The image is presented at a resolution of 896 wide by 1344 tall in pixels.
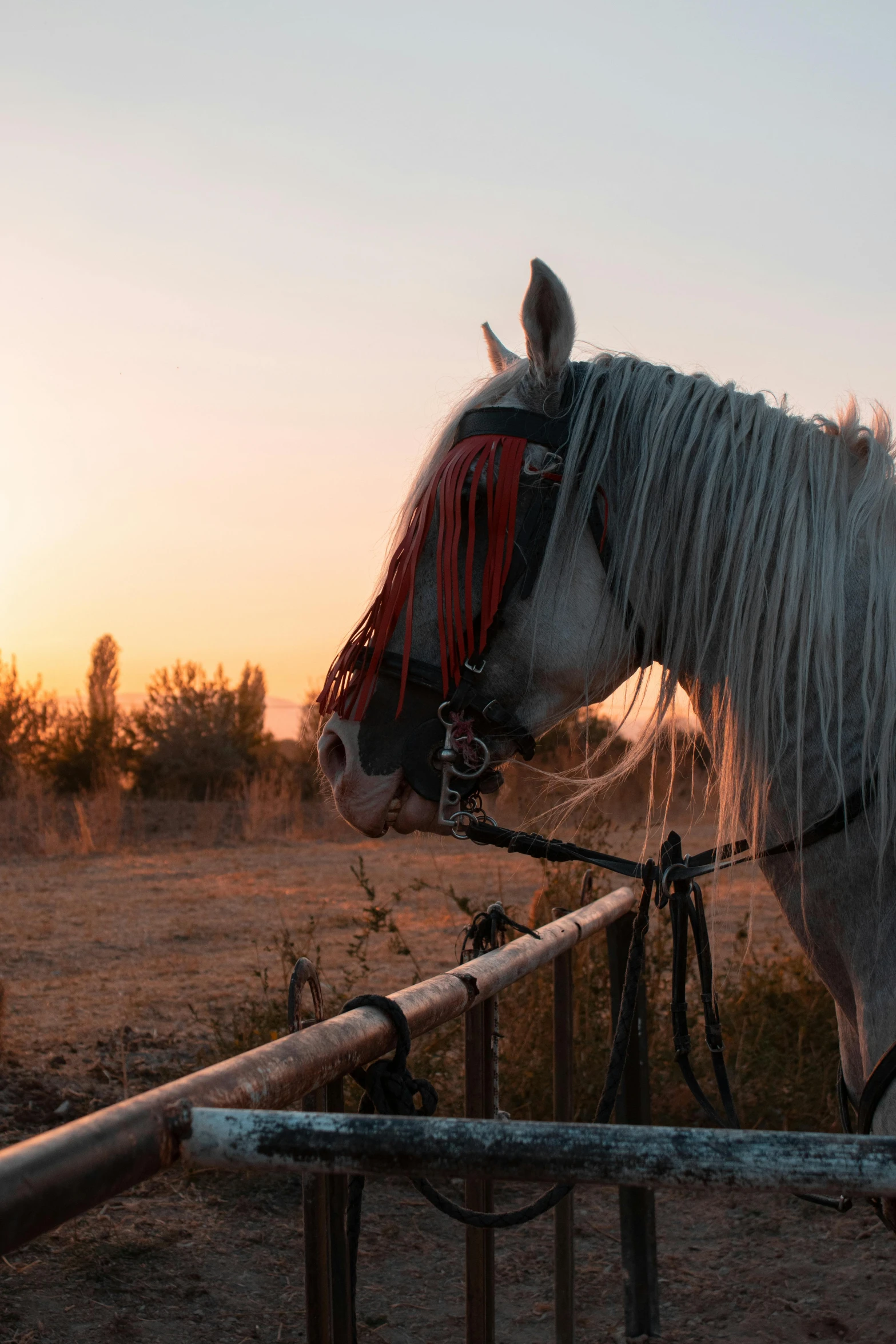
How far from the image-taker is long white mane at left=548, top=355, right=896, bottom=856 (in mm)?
1533

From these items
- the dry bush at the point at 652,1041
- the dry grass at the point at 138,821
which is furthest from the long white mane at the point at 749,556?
the dry grass at the point at 138,821

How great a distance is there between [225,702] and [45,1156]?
2140 centimetres

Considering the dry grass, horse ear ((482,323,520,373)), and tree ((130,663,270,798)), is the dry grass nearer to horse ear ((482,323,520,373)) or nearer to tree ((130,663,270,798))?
tree ((130,663,270,798))

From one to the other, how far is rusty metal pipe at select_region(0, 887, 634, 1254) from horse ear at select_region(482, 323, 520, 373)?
1168 mm

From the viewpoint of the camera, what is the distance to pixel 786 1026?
14.7ft

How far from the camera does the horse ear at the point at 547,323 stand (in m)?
1.59

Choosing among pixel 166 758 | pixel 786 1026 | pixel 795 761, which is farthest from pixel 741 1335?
pixel 166 758

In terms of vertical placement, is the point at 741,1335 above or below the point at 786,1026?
below

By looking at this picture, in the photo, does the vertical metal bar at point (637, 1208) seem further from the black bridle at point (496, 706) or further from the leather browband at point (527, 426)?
the leather browband at point (527, 426)

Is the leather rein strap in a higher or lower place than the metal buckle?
lower

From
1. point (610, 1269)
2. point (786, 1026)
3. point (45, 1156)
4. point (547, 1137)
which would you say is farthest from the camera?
point (786, 1026)

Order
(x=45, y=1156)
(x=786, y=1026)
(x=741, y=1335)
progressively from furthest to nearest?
(x=786, y=1026) < (x=741, y=1335) < (x=45, y=1156)

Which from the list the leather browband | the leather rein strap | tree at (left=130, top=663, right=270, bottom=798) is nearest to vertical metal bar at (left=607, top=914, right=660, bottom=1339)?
the leather rein strap

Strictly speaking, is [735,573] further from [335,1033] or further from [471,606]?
[335,1033]
